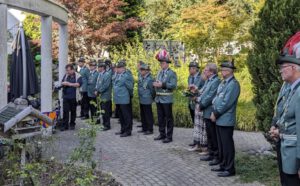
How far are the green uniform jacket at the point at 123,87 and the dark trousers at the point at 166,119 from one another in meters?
0.95

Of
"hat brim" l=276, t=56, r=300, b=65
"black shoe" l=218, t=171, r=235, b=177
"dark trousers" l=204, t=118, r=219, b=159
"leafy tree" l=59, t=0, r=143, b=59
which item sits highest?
"leafy tree" l=59, t=0, r=143, b=59

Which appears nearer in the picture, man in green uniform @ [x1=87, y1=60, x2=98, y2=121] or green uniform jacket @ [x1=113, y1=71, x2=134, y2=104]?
green uniform jacket @ [x1=113, y1=71, x2=134, y2=104]

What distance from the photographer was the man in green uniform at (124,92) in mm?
10781

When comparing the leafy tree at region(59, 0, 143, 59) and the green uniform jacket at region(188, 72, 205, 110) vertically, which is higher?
the leafy tree at region(59, 0, 143, 59)

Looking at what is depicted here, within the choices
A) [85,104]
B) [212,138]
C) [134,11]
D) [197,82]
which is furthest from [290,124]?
[134,11]

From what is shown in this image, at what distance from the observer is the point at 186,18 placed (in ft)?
58.4

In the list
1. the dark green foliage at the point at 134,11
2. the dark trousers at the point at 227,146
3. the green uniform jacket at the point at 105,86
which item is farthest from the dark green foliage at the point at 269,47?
the dark green foliage at the point at 134,11

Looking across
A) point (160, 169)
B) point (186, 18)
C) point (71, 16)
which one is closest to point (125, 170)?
point (160, 169)

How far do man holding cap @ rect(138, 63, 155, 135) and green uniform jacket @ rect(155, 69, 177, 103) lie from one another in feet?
2.21

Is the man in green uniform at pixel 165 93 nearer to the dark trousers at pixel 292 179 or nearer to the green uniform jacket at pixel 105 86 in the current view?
the green uniform jacket at pixel 105 86

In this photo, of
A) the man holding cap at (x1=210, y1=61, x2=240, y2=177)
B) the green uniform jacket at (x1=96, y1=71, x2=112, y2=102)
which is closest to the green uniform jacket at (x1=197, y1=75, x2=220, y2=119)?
the man holding cap at (x1=210, y1=61, x2=240, y2=177)

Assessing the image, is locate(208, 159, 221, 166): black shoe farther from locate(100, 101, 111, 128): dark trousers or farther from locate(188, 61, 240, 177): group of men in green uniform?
locate(100, 101, 111, 128): dark trousers

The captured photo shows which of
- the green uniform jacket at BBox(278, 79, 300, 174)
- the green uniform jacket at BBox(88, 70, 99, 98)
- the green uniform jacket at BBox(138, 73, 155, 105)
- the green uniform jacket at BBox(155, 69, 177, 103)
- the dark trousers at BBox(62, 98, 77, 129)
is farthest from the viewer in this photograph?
the green uniform jacket at BBox(88, 70, 99, 98)

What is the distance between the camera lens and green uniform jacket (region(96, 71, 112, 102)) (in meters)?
11.5
